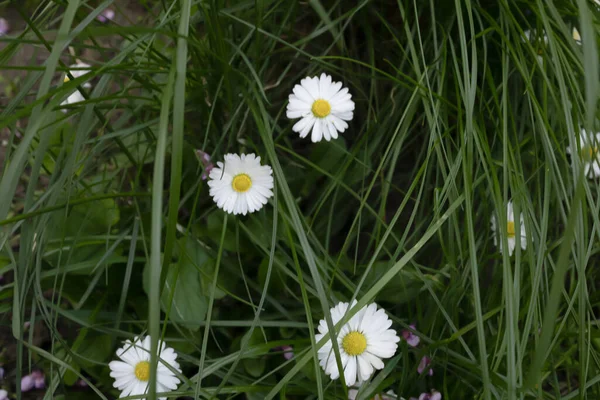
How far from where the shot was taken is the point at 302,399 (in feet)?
2.73

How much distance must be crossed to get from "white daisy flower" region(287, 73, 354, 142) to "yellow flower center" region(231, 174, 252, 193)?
0.09m

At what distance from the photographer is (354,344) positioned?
2.07 ft

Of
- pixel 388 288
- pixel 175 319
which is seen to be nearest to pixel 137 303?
pixel 175 319

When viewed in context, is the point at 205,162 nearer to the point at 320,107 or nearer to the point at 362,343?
the point at 320,107

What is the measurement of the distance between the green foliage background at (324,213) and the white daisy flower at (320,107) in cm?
4

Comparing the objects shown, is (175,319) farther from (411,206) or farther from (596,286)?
(596,286)

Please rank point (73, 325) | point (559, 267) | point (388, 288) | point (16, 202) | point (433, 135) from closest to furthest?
point (559, 267) → point (433, 135) → point (388, 288) → point (73, 325) → point (16, 202)

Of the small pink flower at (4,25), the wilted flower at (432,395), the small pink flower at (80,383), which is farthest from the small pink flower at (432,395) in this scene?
the small pink flower at (4,25)

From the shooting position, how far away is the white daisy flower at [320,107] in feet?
2.34

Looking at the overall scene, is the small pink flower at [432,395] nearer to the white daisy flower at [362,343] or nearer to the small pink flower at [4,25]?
the white daisy flower at [362,343]

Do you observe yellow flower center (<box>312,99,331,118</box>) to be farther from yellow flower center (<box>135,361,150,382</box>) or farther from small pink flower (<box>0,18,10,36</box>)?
small pink flower (<box>0,18,10,36</box>)

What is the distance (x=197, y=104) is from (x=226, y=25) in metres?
0.12

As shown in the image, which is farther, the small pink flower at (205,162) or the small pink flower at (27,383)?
the small pink flower at (27,383)

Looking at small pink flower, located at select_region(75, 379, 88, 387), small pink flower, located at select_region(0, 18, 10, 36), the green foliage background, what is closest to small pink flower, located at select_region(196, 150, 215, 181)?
the green foliage background
